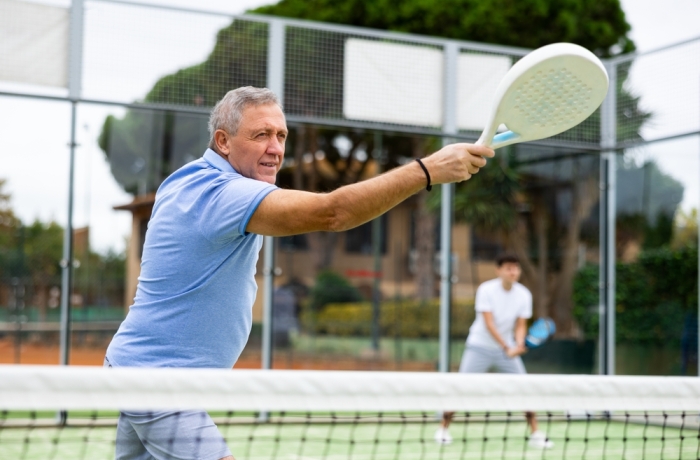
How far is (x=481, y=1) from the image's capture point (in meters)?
20.5

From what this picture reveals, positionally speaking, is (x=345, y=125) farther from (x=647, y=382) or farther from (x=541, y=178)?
(x=647, y=382)

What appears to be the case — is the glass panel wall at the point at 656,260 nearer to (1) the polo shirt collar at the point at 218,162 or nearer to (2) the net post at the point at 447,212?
(2) the net post at the point at 447,212

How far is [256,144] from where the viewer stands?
2.88m

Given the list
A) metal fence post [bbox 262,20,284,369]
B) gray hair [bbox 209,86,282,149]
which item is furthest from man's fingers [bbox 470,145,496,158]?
metal fence post [bbox 262,20,284,369]

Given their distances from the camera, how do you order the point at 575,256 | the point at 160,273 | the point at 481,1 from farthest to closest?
the point at 481,1, the point at 575,256, the point at 160,273

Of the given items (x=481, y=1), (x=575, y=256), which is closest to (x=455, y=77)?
(x=575, y=256)

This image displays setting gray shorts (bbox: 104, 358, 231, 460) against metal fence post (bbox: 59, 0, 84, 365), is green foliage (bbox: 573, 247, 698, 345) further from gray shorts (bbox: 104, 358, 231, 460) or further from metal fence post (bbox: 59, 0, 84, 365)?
gray shorts (bbox: 104, 358, 231, 460)

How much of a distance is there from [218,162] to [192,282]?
16.9 inches

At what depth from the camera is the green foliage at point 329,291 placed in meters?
11.4

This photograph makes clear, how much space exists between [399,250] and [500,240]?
4.32 ft

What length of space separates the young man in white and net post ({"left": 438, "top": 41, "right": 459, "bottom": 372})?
109 cm

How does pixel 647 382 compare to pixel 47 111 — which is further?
pixel 47 111

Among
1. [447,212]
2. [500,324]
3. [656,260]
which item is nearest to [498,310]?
[500,324]

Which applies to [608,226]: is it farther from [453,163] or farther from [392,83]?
[453,163]
